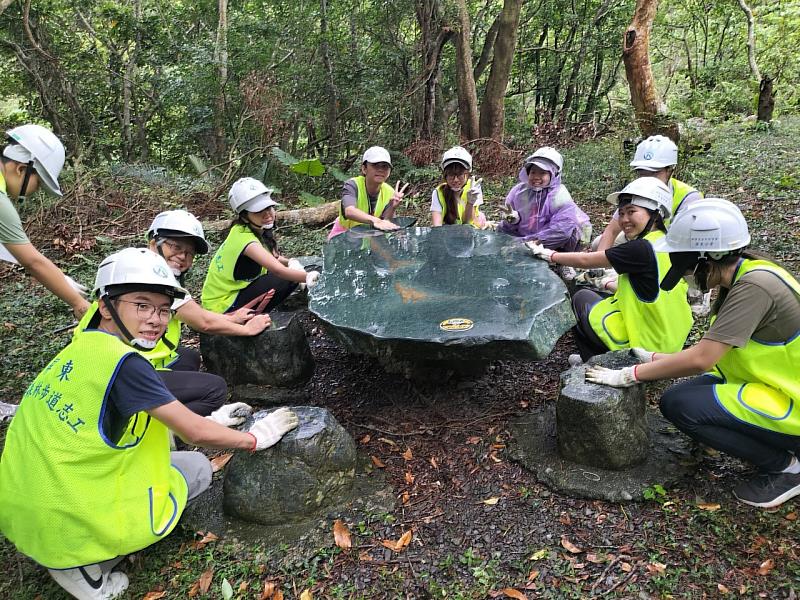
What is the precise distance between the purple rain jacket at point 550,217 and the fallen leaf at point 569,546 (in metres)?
2.67

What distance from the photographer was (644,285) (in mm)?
3162

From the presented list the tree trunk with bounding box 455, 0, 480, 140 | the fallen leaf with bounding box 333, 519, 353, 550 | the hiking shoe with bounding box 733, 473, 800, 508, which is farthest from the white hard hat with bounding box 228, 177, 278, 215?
the tree trunk with bounding box 455, 0, 480, 140

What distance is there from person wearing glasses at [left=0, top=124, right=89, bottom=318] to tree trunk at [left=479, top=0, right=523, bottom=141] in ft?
26.2

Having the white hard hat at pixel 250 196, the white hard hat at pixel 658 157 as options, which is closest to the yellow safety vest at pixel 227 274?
the white hard hat at pixel 250 196

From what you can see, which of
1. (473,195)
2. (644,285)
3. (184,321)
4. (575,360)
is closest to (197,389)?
(184,321)

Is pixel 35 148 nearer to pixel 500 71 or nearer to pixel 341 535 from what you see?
pixel 341 535

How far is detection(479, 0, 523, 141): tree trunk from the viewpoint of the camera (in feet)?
30.8

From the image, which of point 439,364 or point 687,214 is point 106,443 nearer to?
point 439,364

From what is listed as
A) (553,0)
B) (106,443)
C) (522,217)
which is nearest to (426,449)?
(106,443)

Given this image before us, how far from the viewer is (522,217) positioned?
4.84 m

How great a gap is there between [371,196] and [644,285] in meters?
2.97

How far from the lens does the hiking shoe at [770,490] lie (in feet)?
7.88

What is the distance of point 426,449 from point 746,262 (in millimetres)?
1898

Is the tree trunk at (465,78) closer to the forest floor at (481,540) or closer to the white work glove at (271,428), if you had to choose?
the forest floor at (481,540)
